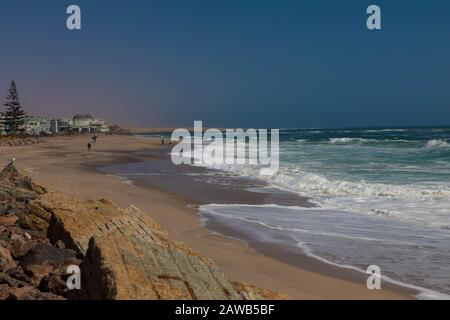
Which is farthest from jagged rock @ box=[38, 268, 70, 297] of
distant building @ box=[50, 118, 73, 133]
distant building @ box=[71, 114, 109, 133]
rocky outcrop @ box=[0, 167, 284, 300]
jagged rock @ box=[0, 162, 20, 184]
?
distant building @ box=[71, 114, 109, 133]

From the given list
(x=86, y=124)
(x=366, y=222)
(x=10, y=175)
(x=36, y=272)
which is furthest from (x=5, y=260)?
Result: (x=86, y=124)

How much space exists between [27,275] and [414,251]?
6846 millimetres

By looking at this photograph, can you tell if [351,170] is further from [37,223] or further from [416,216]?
[37,223]

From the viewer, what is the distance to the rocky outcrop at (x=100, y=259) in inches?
171

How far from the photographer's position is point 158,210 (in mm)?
13656

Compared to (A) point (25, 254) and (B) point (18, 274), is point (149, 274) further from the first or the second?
(A) point (25, 254)

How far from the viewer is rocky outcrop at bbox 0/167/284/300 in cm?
436

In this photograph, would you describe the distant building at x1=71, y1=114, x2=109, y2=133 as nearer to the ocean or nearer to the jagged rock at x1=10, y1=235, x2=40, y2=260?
the ocean

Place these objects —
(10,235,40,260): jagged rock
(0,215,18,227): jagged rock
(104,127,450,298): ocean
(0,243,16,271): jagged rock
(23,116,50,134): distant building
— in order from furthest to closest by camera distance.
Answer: (23,116,50,134): distant building < (0,215,18,227): jagged rock < (104,127,450,298): ocean < (10,235,40,260): jagged rock < (0,243,16,271): jagged rock

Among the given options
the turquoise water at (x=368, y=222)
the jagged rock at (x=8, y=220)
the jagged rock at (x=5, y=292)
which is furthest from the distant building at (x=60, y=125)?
the jagged rock at (x=5, y=292)

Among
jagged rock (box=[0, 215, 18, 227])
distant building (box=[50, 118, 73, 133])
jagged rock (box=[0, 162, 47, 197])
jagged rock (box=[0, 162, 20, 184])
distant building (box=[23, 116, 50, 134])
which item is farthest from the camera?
distant building (box=[50, 118, 73, 133])

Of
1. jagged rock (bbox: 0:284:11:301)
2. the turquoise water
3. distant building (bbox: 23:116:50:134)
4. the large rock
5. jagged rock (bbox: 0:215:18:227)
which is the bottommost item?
the turquoise water

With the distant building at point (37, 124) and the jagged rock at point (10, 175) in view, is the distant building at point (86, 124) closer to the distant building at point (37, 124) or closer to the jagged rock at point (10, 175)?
the distant building at point (37, 124)
